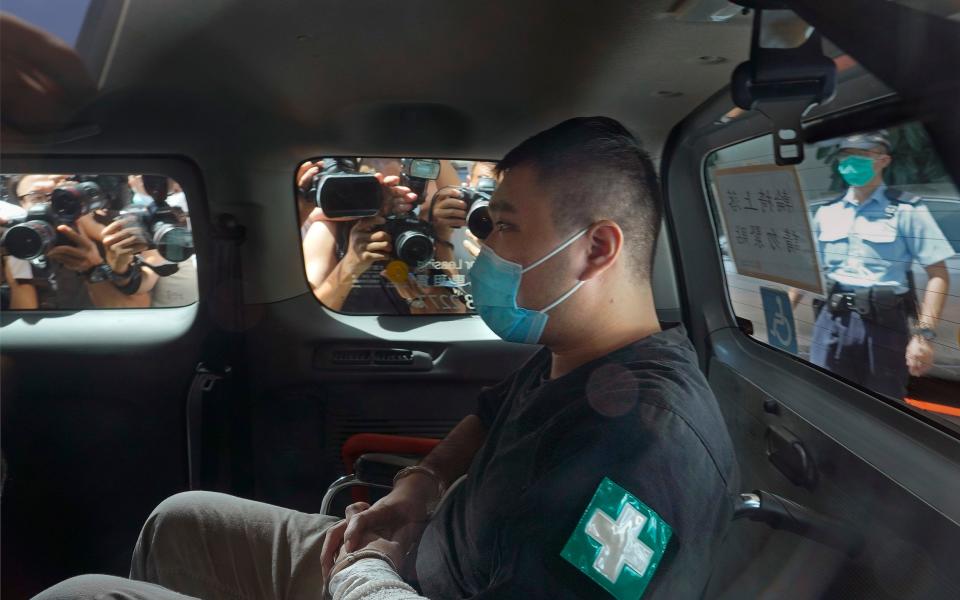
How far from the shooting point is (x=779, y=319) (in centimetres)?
198

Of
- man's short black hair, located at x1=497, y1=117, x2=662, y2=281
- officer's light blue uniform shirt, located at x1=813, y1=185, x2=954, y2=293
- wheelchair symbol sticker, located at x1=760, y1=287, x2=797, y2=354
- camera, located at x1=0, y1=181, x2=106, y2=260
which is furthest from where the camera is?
camera, located at x1=0, y1=181, x2=106, y2=260

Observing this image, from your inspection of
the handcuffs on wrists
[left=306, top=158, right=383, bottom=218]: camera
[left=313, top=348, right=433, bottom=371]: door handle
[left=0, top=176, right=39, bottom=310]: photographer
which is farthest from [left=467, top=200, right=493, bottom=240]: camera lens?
[left=0, top=176, right=39, bottom=310]: photographer

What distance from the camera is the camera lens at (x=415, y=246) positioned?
273 cm

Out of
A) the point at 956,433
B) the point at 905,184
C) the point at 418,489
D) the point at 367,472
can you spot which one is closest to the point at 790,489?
the point at 956,433

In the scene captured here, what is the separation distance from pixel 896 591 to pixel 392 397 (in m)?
1.79

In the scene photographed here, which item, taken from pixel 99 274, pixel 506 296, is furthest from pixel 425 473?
pixel 99 274

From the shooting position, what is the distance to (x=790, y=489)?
1648 mm

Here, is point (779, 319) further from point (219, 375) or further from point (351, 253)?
point (219, 375)

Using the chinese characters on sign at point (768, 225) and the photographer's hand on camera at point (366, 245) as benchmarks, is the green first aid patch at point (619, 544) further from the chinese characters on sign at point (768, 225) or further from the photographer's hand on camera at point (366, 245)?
the photographer's hand on camera at point (366, 245)

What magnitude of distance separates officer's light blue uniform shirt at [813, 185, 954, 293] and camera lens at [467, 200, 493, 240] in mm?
1133

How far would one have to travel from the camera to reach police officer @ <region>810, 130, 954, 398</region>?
1.42 m

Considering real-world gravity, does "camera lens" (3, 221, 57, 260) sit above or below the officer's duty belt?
above

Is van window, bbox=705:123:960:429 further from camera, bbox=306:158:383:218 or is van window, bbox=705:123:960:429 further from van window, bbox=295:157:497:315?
camera, bbox=306:158:383:218

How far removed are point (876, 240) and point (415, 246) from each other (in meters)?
1.57
